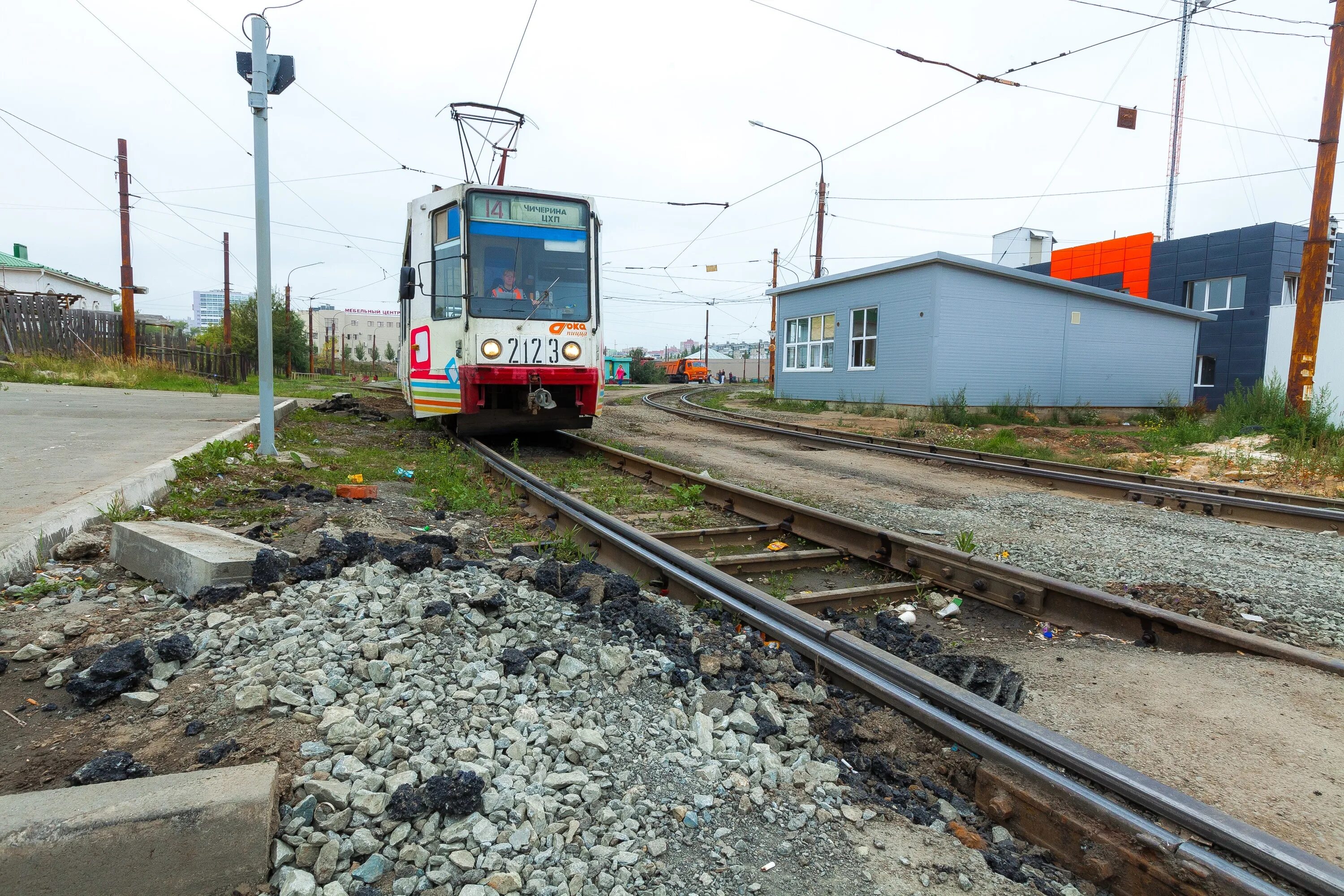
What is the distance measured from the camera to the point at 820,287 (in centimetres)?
2434

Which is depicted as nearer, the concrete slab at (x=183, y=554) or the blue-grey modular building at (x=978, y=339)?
the concrete slab at (x=183, y=554)

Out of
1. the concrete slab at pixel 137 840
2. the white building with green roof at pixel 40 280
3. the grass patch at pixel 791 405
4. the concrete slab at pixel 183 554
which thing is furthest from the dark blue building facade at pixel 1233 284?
the white building with green roof at pixel 40 280

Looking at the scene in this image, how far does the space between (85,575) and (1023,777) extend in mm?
4744

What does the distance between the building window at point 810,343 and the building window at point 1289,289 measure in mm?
16599

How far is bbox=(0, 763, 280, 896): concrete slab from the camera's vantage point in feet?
5.95

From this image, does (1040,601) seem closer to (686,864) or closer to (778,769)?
(778,769)

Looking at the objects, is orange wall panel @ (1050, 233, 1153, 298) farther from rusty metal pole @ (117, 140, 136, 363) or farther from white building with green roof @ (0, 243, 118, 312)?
white building with green roof @ (0, 243, 118, 312)

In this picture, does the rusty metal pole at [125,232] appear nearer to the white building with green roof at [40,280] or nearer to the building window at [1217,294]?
the white building with green roof at [40,280]

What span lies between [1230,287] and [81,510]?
1346 inches

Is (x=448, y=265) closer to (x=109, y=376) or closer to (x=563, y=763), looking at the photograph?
(x=563, y=763)

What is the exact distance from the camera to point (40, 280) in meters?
43.6

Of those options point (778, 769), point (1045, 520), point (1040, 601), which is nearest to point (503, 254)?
point (1045, 520)

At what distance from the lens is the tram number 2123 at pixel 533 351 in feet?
31.2

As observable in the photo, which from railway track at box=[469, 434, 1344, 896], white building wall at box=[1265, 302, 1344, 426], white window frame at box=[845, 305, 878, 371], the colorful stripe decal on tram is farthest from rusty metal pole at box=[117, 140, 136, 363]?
white building wall at box=[1265, 302, 1344, 426]
